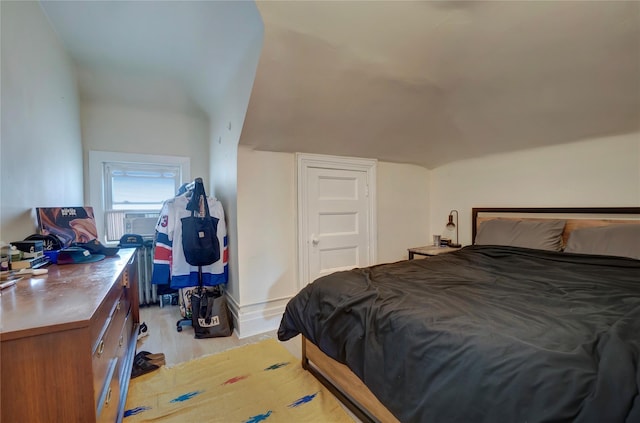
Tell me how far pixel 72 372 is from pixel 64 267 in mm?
894

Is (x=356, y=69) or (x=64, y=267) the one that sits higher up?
(x=356, y=69)

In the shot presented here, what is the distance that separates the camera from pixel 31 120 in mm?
1729

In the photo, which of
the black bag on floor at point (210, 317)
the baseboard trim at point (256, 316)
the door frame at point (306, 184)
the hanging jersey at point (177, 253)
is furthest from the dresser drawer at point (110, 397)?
the door frame at point (306, 184)

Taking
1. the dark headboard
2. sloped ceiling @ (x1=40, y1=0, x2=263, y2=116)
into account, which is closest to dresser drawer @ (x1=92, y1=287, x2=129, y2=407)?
sloped ceiling @ (x1=40, y1=0, x2=263, y2=116)

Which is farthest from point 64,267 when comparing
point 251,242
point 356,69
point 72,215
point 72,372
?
point 356,69

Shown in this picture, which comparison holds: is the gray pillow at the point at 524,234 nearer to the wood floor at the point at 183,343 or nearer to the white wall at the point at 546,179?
the white wall at the point at 546,179

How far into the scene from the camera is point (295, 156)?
9.53 feet

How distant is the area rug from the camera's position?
1549mm

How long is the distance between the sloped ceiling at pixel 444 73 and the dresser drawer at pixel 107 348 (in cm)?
166

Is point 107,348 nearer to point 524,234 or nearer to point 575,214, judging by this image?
point 524,234

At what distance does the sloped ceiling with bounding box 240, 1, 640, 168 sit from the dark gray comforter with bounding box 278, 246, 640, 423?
1.28 m

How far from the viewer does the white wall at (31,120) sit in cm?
146

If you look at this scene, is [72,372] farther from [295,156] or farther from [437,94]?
[437,94]

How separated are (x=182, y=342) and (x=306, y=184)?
5.98ft
